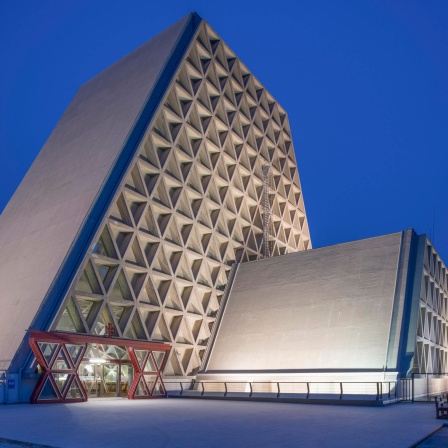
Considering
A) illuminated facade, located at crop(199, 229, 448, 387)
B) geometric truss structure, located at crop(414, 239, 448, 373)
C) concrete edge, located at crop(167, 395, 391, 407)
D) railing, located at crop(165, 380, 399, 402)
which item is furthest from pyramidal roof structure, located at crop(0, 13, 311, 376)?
geometric truss structure, located at crop(414, 239, 448, 373)

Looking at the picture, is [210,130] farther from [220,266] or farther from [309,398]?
[309,398]

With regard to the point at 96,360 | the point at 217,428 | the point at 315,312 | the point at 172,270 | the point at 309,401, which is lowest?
the point at 217,428

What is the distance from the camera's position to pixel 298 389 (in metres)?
24.0

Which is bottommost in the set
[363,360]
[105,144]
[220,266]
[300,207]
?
[363,360]

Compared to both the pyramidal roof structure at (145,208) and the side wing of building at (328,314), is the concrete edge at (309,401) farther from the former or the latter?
the pyramidal roof structure at (145,208)

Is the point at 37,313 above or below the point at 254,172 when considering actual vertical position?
below

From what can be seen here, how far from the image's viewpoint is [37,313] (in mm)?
21234

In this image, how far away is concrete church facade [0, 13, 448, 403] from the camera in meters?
22.9

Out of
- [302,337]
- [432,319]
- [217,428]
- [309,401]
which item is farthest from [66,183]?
[432,319]

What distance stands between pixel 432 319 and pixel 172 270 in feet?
51.8

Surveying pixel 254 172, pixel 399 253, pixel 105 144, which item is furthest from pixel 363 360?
pixel 254 172

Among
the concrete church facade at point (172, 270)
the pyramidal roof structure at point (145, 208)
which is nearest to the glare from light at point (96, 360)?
the concrete church facade at point (172, 270)

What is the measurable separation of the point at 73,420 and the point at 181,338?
16797 mm

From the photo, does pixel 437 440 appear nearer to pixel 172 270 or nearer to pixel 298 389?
pixel 298 389
